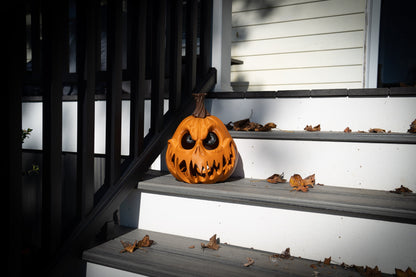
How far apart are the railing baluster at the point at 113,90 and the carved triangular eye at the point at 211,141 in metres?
0.37

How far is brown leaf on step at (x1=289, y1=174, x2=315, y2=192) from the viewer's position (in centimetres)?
124

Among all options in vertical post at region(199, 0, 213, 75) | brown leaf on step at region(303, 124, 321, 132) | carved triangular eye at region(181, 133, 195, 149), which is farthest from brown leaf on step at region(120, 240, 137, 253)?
vertical post at region(199, 0, 213, 75)

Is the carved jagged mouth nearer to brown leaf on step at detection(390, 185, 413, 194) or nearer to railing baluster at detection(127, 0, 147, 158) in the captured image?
railing baluster at detection(127, 0, 147, 158)

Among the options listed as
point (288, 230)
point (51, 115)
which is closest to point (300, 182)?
point (288, 230)

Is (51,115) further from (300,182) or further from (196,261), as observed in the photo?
(300,182)

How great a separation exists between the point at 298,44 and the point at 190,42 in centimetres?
176

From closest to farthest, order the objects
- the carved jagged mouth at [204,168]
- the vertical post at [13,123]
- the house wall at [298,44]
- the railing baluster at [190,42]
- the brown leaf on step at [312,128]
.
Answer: the vertical post at [13,123]
the carved jagged mouth at [204,168]
the brown leaf on step at [312,128]
the railing baluster at [190,42]
the house wall at [298,44]

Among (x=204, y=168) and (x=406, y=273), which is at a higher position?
(x=204, y=168)

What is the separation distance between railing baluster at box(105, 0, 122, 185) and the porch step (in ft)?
0.93

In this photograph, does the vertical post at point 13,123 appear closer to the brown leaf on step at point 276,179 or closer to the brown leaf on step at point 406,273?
the brown leaf on step at point 276,179

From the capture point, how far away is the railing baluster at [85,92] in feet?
3.60

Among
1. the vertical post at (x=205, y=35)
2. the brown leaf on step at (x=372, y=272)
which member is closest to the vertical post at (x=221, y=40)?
the vertical post at (x=205, y=35)

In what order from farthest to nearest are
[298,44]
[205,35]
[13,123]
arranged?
1. [298,44]
2. [205,35]
3. [13,123]

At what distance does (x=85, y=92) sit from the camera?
43.4 inches
